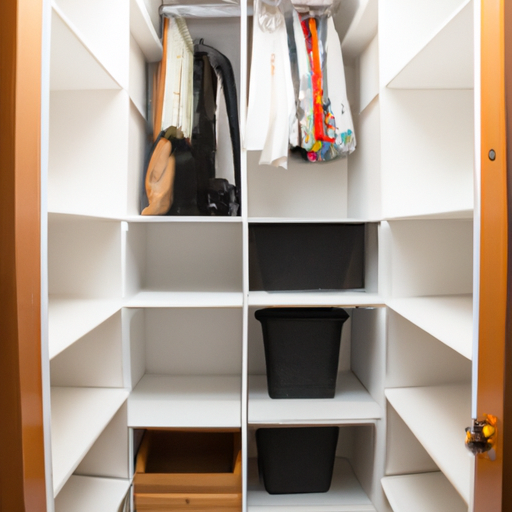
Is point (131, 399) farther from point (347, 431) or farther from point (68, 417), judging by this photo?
point (347, 431)

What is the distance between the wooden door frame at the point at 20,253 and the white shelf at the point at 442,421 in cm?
100

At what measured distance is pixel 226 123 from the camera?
6.82 feet

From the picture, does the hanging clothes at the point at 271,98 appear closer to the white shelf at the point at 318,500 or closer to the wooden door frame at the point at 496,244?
the wooden door frame at the point at 496,244

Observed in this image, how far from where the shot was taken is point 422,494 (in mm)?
1657

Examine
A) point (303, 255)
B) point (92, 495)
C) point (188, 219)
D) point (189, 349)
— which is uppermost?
point (188, 219)

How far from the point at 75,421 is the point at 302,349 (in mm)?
874

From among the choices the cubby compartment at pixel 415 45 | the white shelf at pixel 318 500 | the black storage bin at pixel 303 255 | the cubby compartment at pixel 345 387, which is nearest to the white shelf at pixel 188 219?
the black storage bin at pixel 303 255

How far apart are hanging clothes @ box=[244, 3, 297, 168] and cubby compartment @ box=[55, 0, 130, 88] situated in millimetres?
505

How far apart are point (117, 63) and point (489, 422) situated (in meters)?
1.66

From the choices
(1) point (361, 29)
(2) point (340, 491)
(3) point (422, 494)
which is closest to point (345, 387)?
(2) point (340, 491)

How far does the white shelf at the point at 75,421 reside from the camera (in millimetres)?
1282

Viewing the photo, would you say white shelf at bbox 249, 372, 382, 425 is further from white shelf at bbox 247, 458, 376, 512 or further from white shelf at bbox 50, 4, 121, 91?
white shelf at bbox 50, 4, 121, 91

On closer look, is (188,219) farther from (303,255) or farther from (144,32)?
(144,32)

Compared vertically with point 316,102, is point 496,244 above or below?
below
